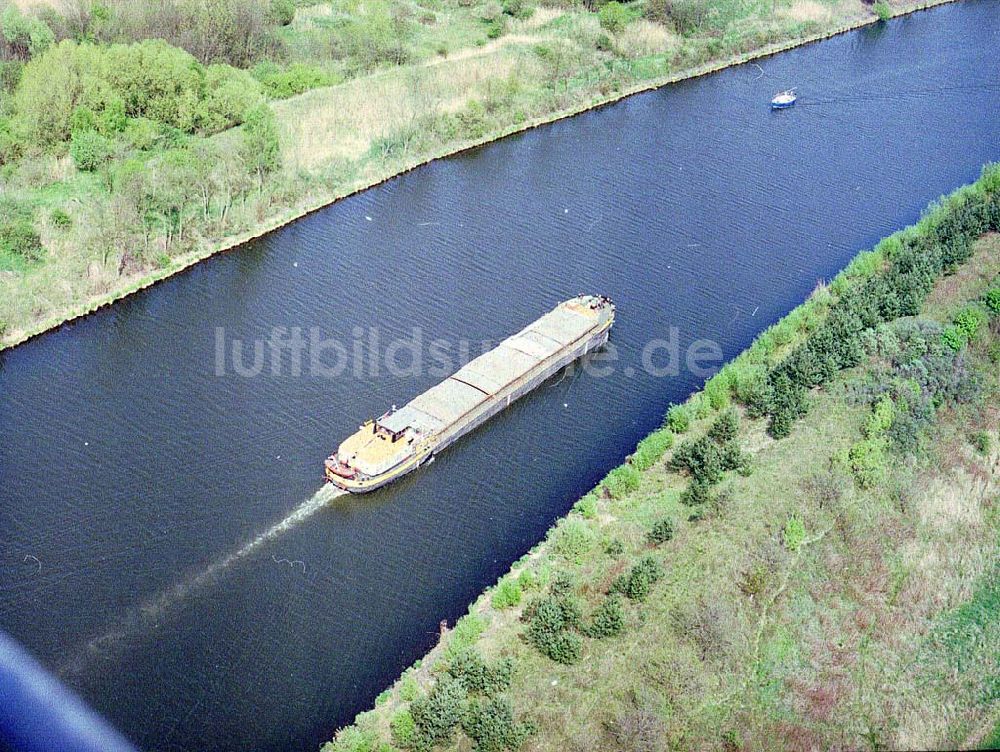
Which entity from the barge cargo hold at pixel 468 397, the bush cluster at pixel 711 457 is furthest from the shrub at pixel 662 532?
the barge cargo hold at pixel 468 397

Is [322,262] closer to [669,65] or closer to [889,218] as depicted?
[889,218]

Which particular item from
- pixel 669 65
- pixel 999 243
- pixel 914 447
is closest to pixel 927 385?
pixel 914 447

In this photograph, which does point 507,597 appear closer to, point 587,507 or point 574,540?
point 574,540

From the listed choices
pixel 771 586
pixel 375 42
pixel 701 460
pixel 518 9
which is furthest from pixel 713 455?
pixel 518 9

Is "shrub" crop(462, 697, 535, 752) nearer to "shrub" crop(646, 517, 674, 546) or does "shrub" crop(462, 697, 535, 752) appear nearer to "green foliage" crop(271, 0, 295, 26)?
"shrub" crop(646, 517, 674, 546)

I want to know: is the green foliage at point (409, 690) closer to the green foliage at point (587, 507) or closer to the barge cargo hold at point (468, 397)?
the green foliage at point (587, 507)

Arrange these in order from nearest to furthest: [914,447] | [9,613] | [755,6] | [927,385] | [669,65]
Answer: [9,613]
[914,447]
[927,385]
[669,65]
[755,6]
